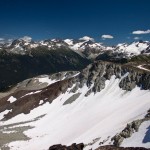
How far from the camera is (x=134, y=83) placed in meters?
113

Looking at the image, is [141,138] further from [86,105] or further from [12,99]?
[12,99]

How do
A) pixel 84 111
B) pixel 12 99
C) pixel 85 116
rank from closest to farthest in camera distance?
pixel 85 116
pixel 84 111
pixel 12 99

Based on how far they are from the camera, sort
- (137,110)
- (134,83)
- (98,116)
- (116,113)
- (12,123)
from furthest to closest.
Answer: (12,123), (134,83), (98,116), (116,113), (137,110)

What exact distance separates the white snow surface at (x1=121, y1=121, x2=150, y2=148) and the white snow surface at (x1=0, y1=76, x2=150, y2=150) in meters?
13.5

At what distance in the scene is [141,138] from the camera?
1930 inches

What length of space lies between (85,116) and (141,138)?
58.1 metres

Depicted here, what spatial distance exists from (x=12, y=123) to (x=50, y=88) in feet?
99.5

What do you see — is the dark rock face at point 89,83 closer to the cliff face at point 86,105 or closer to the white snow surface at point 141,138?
the cliff face at point 86,105

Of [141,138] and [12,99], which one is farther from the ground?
[141,138]

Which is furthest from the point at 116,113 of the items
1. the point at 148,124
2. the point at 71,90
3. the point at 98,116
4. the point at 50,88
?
the point at 50,88

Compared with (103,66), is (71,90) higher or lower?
lower

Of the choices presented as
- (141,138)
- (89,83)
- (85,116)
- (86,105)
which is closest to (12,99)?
(89,83)

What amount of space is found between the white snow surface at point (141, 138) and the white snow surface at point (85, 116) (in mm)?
13530

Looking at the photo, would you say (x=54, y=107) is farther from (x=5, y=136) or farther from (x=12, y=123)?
(x=5, y=136)
